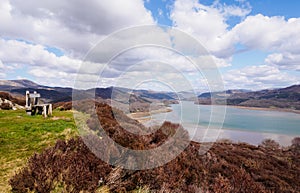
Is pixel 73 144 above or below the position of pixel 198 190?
above

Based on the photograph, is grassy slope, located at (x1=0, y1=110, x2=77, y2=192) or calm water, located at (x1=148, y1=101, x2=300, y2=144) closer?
grassy slope, located at (x1=0, y1=110, x2=77, y2=192)

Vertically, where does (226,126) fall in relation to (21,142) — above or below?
below

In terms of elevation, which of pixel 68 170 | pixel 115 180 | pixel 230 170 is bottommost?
pixel 230 170

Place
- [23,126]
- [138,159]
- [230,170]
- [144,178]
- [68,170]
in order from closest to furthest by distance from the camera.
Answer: [68,170] < [144,178] < [138,159] < [23,126] < [230,170]

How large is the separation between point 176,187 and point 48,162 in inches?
138

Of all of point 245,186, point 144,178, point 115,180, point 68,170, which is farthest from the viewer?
point 245,186

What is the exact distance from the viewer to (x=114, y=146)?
7379 millimetres

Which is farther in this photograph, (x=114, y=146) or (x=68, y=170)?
(x=114, y=146)

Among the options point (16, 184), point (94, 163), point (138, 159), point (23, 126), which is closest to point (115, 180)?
point (94, 163)

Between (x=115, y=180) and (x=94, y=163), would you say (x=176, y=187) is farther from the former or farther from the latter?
(x=94, y=163)

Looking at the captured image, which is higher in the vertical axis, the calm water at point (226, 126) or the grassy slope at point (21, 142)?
the grassy slope at point (21, 142)

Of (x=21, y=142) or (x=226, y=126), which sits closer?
(x=21, y=142)

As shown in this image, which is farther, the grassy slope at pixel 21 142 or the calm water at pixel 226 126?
the calm water at pixel 226 126

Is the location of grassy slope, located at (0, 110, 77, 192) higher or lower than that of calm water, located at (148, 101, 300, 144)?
higher
